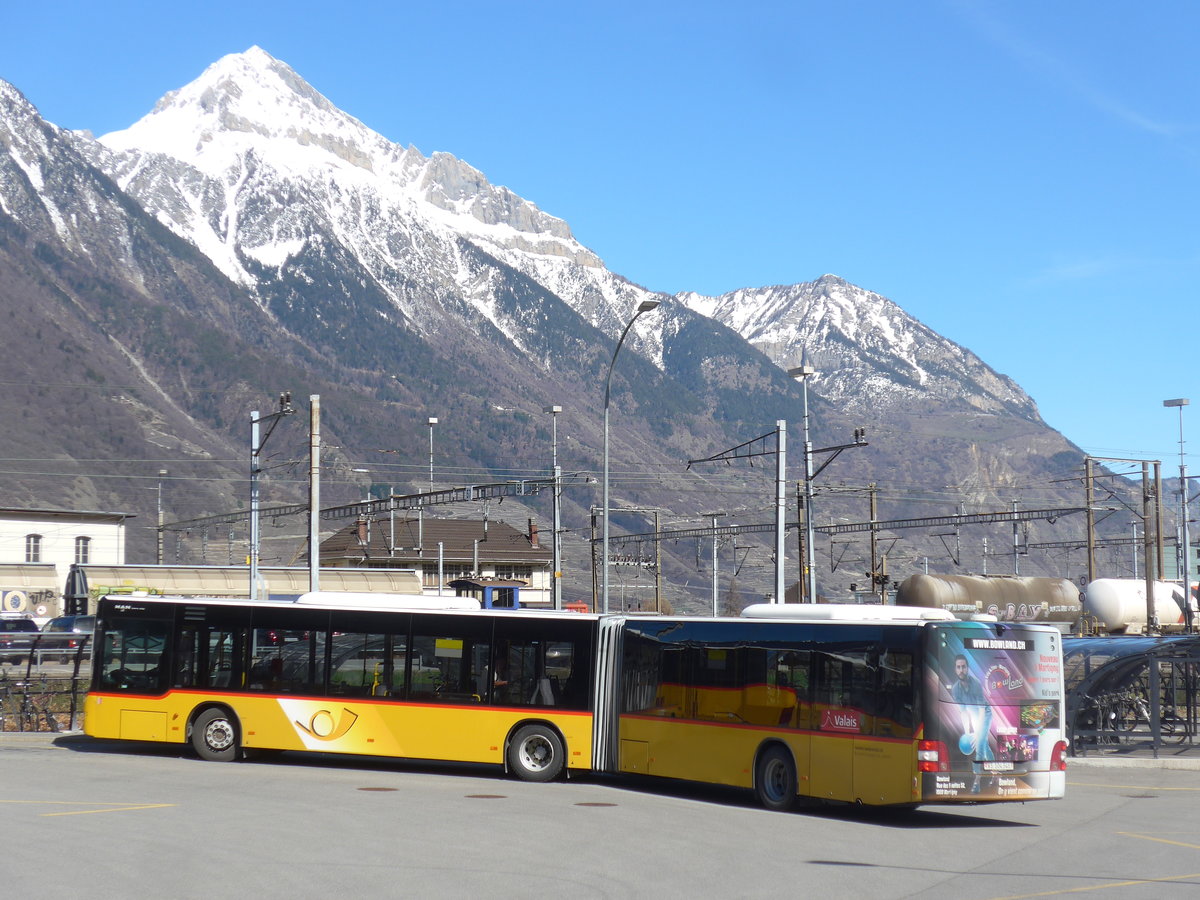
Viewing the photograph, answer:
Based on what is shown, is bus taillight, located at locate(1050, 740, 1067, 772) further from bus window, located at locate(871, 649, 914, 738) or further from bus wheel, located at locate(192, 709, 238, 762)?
bus wheel, located at locate(192, 709, 238, 762)

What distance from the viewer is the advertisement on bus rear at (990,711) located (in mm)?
17891

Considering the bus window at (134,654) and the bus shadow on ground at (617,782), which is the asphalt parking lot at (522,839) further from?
the bus window at (134,654)

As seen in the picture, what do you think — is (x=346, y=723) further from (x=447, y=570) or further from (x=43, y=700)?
(x=447, y=570)

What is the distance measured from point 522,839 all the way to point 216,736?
9881 mm

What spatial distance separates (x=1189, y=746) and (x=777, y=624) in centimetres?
1441

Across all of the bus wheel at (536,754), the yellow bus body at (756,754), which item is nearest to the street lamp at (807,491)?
the bus wheel at (536,754)

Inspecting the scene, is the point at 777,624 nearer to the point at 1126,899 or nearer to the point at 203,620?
the point at 1126,899

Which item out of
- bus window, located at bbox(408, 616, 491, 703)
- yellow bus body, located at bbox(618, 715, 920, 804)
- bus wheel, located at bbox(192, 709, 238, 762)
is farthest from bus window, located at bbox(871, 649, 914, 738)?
bus wheel, located at bbox(192, 709, 238, 762)

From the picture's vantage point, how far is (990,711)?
18312mm

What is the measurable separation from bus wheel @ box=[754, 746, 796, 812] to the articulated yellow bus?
0.03 metres

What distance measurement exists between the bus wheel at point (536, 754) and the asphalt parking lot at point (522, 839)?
1.46ft

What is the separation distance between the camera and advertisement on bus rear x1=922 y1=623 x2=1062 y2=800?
17891mm

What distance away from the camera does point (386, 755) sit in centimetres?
2292

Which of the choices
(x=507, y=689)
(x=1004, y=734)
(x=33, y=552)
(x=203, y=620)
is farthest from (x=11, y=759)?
(x=33, y=552)
